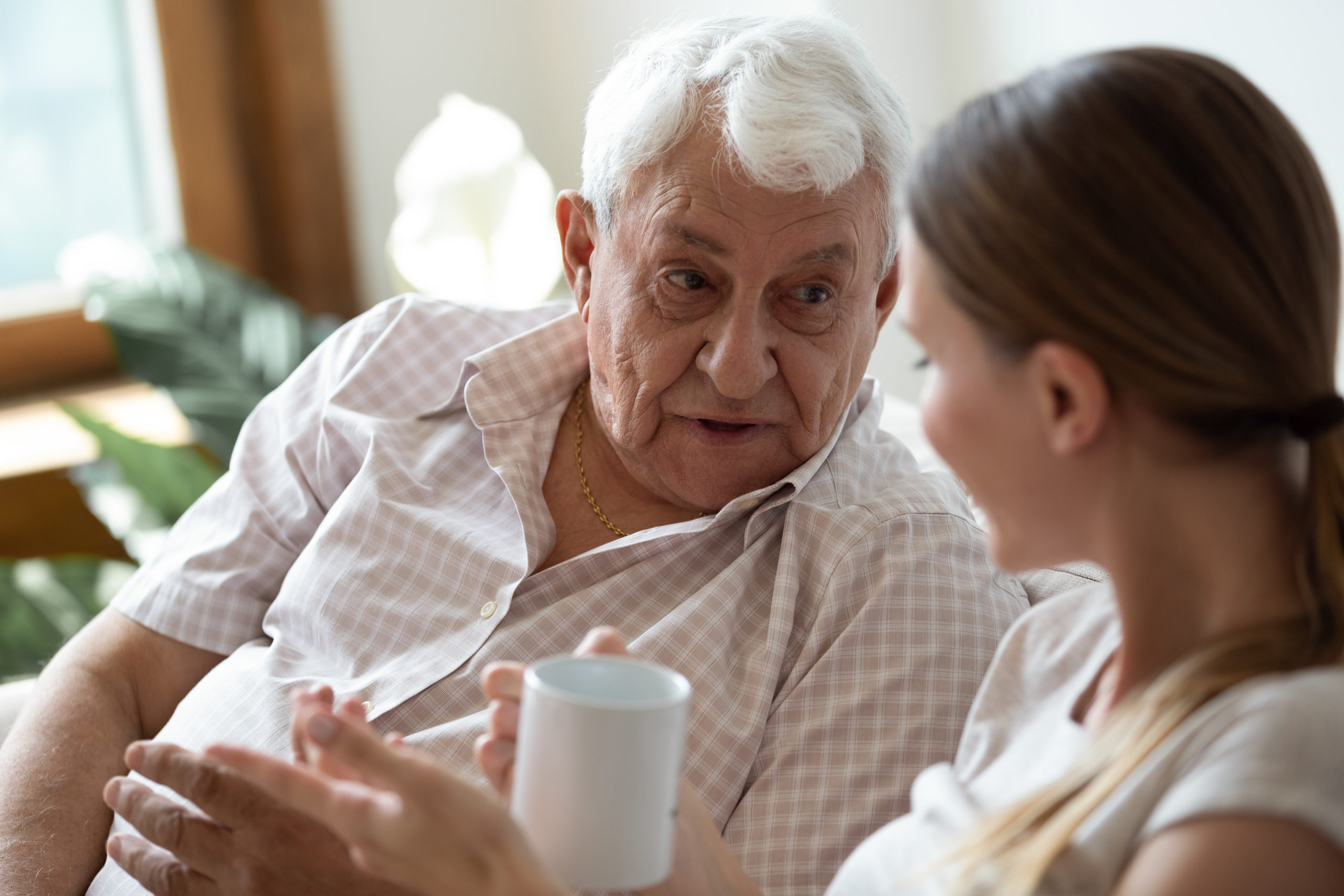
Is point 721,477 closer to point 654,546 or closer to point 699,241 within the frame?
point 654,546

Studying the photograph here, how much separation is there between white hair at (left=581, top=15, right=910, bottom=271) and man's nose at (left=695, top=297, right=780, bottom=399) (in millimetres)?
133

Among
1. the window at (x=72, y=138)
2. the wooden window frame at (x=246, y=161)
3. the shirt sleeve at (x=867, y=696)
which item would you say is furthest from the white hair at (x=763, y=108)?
the window at (x=72, y=138)

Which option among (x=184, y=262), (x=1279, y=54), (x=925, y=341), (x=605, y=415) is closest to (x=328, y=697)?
(x=925, y=341)

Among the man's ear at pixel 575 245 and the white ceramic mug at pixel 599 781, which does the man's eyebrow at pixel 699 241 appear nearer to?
the man's ear at pixel 575 245

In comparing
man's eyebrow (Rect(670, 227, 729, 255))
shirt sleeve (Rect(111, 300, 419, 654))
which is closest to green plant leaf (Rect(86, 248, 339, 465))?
shirt sleeve (Rect(111, 300, 419, 654))

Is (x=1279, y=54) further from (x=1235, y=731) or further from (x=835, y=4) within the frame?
(x=1235, y=731)

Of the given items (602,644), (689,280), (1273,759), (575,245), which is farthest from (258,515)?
(1273,759)

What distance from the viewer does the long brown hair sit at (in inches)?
30.0

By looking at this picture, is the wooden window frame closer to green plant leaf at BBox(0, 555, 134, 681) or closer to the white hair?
green plant leaf at BBox(0, 555, 134, 681)

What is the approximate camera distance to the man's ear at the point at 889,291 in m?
1.44

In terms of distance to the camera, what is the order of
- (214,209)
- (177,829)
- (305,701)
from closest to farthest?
(305,701), (177,829), (214,209)

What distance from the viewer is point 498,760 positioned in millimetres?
871

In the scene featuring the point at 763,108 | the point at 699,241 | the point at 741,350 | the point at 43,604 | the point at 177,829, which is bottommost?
the point at 43,604

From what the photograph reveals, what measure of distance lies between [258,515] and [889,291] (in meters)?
0.80
